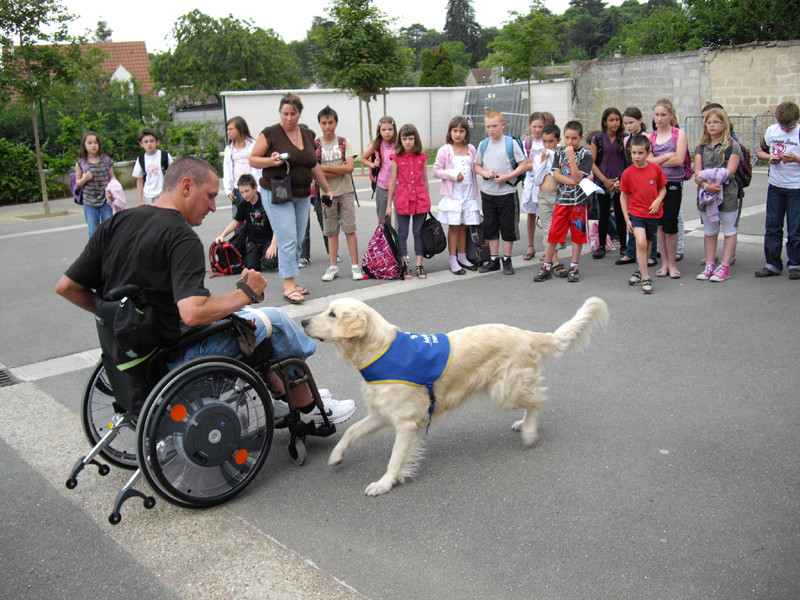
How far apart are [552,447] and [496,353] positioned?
2.37ft

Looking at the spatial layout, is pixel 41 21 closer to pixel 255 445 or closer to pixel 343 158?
pixel 343 158

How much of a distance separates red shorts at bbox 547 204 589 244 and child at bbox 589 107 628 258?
976 millimetres

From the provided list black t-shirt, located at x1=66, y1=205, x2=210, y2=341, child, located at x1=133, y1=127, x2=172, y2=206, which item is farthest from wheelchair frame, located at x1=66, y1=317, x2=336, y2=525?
child, located at x1=133, y1=127, x2=172, y2=206

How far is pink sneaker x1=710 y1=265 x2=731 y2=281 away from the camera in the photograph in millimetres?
7785

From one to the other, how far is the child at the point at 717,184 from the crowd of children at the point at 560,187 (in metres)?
0.01

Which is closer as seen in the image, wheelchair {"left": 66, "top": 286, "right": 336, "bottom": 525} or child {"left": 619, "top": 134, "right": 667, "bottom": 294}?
wheelchair {"left": 66, "top": 286, "right": 336, "bottom": 525}

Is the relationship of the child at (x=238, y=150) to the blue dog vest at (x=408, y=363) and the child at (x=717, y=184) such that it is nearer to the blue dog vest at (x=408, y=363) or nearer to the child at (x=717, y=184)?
the child at (x=717, y=184)

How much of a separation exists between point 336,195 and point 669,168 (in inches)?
158

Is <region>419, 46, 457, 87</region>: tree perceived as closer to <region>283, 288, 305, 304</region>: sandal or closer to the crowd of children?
the crowd of children

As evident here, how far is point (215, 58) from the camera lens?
1662 inches

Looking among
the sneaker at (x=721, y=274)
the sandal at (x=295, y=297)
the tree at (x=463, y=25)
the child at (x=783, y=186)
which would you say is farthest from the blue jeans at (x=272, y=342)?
the tree at (x=463, y=25)

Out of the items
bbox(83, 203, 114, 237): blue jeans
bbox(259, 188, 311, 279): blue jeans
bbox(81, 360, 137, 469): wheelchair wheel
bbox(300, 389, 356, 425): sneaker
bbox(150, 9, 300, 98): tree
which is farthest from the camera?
bbox(150, 9, 300, 98): tree

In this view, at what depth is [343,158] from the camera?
880cm

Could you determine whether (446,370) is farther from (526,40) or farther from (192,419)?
(526,40)
